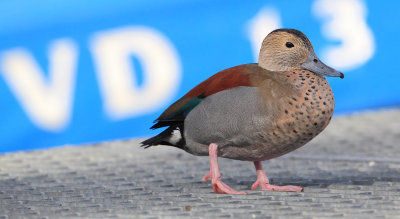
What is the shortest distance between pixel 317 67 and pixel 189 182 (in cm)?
62

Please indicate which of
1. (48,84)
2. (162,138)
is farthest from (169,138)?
(48,84)

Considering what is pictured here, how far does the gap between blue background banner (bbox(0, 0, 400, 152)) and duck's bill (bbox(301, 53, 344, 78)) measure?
1.88 m

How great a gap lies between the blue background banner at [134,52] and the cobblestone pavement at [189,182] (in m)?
0.43

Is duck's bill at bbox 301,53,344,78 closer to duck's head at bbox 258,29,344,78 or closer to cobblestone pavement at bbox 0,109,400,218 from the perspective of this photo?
duck's head at bbox 258,29,344,78

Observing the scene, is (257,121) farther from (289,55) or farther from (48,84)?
(48,84)

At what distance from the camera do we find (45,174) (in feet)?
10.2

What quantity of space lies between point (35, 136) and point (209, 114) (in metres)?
1.88

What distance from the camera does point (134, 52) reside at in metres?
4.47

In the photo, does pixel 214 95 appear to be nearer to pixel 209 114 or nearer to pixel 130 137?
pixel 209 114

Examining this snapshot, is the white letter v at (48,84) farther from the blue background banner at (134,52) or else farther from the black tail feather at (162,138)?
the black tail feather at (162,138)

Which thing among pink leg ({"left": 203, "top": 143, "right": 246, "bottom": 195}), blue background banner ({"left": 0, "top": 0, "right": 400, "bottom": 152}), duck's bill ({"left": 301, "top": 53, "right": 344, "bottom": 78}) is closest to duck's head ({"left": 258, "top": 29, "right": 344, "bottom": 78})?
duck's bill ({"left": 301, "top": 53, "right": 344, "bottom": 78})

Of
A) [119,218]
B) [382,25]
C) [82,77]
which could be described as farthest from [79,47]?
[119,218]

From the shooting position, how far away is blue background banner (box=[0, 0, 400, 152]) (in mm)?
4254

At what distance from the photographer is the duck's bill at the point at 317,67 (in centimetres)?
262
